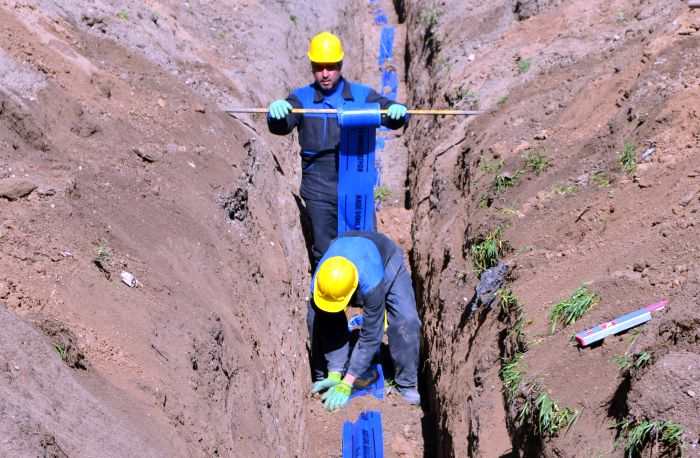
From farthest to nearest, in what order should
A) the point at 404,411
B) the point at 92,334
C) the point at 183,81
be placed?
the point at 183,81 < the point at 404,411 < the point at 92,334

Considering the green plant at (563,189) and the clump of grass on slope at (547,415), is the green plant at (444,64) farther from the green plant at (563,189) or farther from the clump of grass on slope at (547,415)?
the clump of grass on slope at (547,415)

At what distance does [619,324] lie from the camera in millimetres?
4078

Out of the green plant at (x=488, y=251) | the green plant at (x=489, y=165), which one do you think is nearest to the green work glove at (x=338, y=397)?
the green plant at (x=488, y=251)

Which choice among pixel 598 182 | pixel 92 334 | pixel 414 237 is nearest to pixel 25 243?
pixel 92 334

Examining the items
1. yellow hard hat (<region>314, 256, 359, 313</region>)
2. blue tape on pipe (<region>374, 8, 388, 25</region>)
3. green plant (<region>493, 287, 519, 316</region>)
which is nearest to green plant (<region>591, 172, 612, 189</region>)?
green plant (<region>493, 287, 519, 316</region>)

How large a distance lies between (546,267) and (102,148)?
3.15 meters

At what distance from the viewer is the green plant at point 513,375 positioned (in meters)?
4.52

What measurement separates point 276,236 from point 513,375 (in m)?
2.91

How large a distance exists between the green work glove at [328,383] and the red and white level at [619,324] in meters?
2.78

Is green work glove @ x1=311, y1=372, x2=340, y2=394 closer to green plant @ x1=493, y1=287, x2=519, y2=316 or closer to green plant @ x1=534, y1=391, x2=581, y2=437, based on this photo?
green plant @ x1=493, y1=287, x2=519, y2=316

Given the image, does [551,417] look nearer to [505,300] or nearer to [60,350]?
[505,300]

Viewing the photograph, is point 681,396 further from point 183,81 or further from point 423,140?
point 423,140

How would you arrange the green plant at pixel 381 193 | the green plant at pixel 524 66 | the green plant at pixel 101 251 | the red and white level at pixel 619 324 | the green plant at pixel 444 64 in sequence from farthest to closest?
the green plant at pixel 444 64 < the green plant at pixel 381 193 < the green plant at pixel 524 66 < the green plant at pixel 101 251 < the red and white level at pixel 619 324

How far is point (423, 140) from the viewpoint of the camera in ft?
30.0
